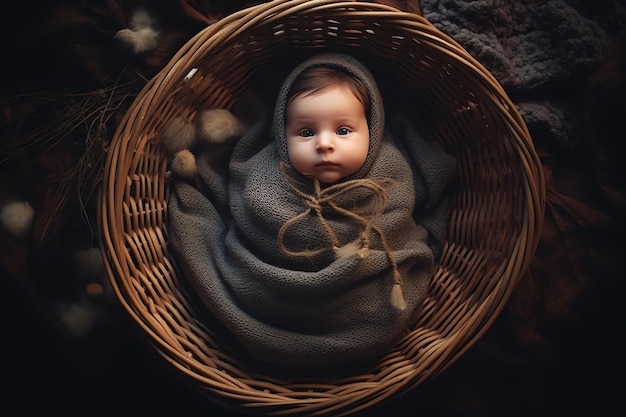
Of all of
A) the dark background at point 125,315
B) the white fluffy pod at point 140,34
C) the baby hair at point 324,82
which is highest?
the white fluffy pod at point 140,34

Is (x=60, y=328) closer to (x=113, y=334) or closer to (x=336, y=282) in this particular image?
(x=113, y=334)

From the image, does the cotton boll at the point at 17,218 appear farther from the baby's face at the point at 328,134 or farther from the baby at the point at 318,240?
the baby's face at the point at 328,134

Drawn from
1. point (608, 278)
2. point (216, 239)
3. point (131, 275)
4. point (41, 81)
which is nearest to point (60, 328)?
point (131, 275)

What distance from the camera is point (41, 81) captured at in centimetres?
108

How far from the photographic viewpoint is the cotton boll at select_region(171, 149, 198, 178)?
1.08 metres

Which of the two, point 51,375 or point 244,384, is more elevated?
point 244,384

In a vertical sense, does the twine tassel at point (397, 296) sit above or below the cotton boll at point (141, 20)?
below

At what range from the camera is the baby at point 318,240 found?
990 millimetres

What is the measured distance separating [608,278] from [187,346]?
0.84 metres

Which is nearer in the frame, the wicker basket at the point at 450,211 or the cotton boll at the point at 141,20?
the wicker basket at the point at 450,211

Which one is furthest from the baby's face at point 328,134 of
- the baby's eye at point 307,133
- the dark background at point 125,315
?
the dark background at point 125,315

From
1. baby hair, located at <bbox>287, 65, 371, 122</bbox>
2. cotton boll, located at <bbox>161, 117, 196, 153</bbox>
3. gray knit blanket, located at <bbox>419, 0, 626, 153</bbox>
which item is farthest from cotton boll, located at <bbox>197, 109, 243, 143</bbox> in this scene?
gray knit blanket, located at <bbox>419, 0, 626, 153</bbox>

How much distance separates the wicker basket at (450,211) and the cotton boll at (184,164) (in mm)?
31

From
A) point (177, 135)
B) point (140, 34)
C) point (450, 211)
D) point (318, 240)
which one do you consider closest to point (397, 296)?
point (318, 240)
